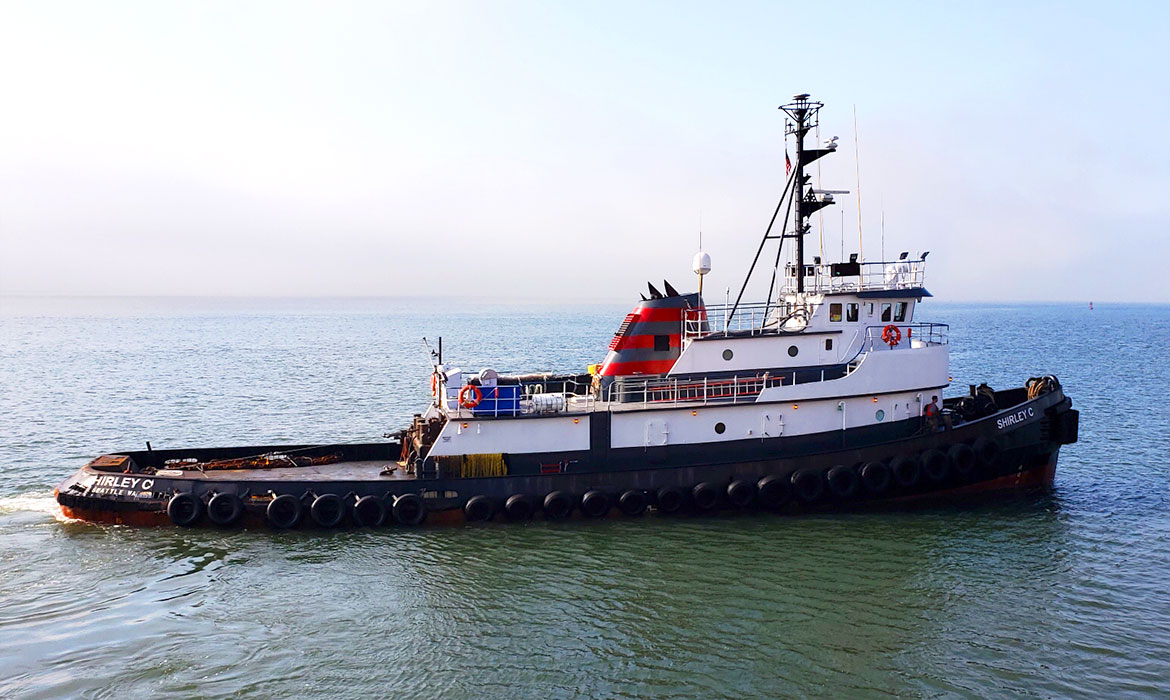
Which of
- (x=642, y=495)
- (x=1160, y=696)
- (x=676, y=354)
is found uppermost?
(x=676, y=354)

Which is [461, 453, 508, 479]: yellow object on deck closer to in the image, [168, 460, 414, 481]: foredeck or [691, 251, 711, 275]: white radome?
[168, 460, 414, 481]: foredeck

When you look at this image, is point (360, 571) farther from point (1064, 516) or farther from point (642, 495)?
point (1064, 516)

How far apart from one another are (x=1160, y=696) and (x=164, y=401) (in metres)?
38.5

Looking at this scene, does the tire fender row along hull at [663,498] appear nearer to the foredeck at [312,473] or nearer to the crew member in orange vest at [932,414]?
the crew member in orange vest at [932,414]

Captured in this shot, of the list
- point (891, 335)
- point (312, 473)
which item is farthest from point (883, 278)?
point (312, 473)

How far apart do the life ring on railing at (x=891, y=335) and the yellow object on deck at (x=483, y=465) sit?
9.53 metres

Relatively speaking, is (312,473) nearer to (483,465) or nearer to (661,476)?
(483,465)

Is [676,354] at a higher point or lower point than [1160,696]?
higher

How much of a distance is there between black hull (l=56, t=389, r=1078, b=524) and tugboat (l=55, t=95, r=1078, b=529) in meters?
0.04

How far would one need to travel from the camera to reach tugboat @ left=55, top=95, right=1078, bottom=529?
1761 cm

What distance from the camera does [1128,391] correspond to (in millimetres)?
38594

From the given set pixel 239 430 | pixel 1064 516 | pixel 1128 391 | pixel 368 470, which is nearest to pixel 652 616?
pixel 368 470

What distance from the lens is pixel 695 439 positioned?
60.7 feet

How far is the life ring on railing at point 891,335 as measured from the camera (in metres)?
19.5
